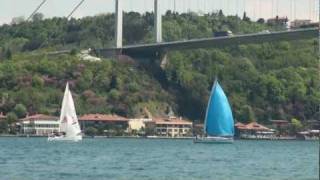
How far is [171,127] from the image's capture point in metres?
110

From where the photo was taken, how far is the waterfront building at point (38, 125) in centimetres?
10388

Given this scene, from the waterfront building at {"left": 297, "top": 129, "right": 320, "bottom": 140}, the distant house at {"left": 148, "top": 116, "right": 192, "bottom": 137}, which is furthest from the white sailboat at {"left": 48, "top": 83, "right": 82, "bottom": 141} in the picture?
the waterfront building at {"left": 297, "top": 129, "right": 320, "bottom": 140}

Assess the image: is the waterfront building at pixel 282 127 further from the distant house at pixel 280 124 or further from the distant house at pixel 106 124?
the distant house at pixel 106 124

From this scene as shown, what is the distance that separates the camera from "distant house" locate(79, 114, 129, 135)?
106 metres

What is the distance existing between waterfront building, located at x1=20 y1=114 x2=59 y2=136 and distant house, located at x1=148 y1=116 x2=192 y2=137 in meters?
10.2

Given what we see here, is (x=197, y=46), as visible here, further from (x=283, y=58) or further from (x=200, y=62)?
(x=283, y=58)

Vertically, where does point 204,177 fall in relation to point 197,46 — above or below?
below

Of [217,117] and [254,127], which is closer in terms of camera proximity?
[217,117]

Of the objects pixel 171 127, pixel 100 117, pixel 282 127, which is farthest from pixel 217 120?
pixel 282 127

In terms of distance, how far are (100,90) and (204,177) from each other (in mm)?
78027

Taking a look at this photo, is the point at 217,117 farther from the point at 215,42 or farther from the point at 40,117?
the point at 40,117

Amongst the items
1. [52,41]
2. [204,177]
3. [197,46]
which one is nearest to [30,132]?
[197,46]

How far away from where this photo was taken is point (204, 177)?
35.3 metres

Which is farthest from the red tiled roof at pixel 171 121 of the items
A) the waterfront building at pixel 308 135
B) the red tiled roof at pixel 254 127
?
the waterfront building at pixel 308 135
